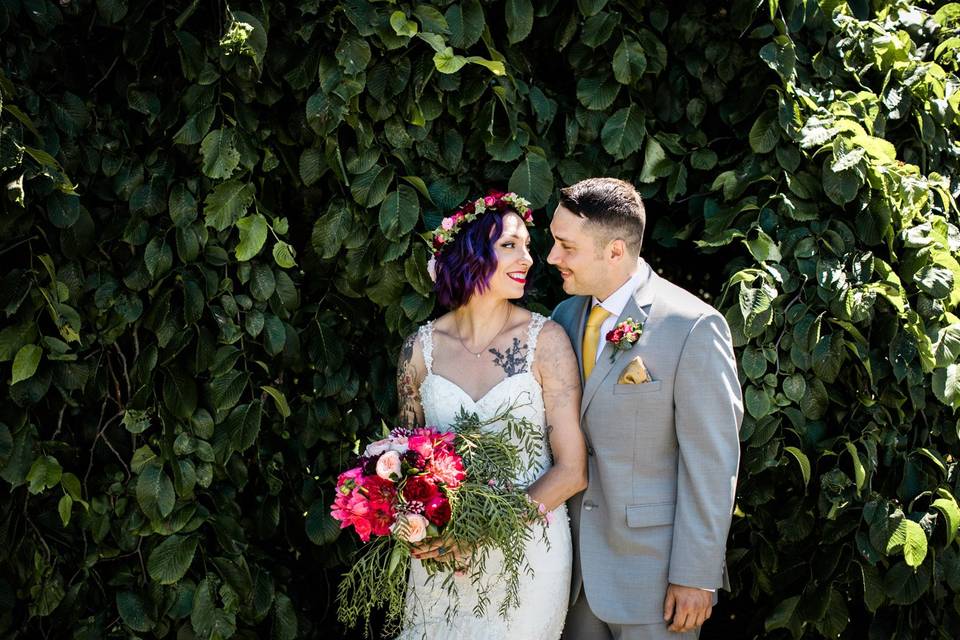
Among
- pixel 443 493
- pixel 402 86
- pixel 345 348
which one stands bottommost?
pixel 345 348

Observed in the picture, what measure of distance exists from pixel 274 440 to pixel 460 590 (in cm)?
96

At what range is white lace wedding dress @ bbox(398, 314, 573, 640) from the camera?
297 centimetres

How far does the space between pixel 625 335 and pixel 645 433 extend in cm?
28

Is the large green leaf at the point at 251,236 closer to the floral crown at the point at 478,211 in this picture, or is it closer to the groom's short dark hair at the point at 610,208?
the floral crown at the point at 478,211

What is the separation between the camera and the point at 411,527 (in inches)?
102

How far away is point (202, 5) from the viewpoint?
3363 millimetres

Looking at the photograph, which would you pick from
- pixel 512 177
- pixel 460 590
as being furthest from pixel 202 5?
pixel 460 590

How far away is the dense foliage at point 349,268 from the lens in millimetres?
3236

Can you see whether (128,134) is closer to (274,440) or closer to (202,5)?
(202,5)

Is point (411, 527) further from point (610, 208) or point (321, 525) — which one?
point (610, 208)

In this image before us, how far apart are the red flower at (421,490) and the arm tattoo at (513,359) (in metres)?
0.53

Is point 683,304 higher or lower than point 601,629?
higher

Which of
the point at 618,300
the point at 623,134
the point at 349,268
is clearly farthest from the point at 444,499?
the point at 623,134

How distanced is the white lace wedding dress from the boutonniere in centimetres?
26
